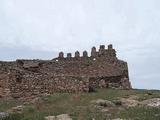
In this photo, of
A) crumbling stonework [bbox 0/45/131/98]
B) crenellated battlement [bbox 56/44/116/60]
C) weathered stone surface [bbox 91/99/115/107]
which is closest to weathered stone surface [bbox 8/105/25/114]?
weathered stone surface [bbox 91/99/115/107]

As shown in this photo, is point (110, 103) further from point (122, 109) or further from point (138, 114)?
point (138, 114)

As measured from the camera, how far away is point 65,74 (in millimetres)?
44094

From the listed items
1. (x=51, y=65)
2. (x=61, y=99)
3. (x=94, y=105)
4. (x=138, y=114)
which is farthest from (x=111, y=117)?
(x=51, y=65)

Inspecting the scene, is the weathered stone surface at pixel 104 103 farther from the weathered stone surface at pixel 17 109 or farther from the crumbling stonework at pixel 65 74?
the crumbling stonework at pixel 65 74

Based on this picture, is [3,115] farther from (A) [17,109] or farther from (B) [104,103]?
(B) [104,103]

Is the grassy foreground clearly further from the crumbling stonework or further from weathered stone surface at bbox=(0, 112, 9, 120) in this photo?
the crumbling stonework

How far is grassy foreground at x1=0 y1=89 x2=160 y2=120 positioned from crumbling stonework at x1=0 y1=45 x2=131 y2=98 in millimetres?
1795

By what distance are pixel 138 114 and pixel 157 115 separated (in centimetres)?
111

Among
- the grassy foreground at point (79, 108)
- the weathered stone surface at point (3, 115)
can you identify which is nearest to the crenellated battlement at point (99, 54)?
the grassy foreground at point (79, 108)

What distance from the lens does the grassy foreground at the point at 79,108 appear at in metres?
27.3

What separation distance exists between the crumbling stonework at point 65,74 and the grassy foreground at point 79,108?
1.79 m

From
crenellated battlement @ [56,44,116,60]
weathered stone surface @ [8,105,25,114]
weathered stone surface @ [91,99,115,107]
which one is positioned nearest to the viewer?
weathered stone surface @ [8,105,25,114]

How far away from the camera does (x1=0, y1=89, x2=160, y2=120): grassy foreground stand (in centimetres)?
2730

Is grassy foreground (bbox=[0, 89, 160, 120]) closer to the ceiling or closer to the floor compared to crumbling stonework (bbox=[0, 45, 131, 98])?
closer to the floor
